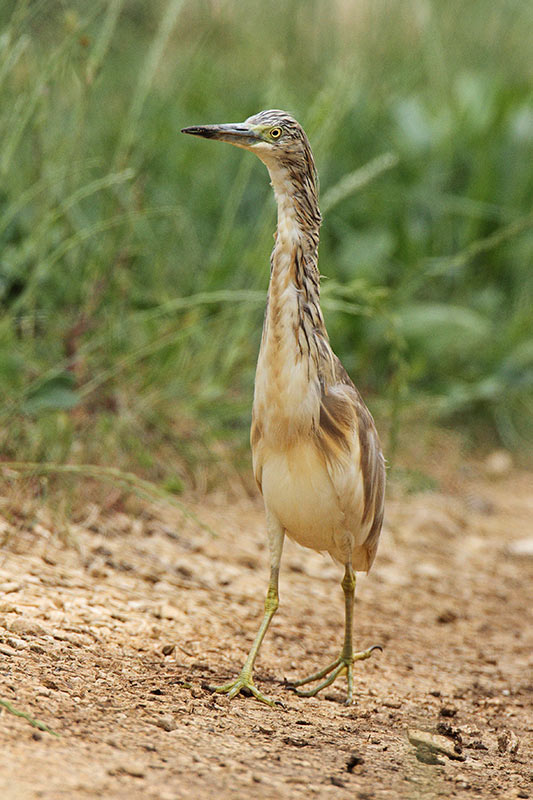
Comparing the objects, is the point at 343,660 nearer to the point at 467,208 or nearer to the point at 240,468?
the point at 240,468

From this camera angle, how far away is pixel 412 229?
6.77 meters

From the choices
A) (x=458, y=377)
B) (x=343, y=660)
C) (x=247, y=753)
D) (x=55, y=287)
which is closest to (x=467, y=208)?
(x=458, y=377)

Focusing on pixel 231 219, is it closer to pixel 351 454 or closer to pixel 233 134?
pixel 233 134

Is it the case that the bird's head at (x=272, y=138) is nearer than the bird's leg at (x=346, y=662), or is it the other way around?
the bird's head at (x=272, y=138)

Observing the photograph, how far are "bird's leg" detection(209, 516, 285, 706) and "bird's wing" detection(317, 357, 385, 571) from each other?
229 mm

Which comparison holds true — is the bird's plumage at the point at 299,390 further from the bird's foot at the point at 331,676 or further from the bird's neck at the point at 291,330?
the bird's foot at the point at 331,676

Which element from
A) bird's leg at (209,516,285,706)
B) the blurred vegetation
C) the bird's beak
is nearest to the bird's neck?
the bird's beak

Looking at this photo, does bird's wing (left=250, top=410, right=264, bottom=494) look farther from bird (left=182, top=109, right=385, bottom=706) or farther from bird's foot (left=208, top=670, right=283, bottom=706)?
bird's foot (left=208, top=670, right=283, bottom=706)

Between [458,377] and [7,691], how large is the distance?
453 cm

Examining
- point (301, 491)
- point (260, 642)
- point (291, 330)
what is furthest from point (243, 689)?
point (291, 330)

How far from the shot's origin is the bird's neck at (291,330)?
291 centimetres

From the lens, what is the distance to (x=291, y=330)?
2.91 m

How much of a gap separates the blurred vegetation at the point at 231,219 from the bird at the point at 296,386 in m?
0.56

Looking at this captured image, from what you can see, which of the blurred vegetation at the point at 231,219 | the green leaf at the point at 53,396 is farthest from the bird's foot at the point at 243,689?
the green leaf at the point at 53,396
